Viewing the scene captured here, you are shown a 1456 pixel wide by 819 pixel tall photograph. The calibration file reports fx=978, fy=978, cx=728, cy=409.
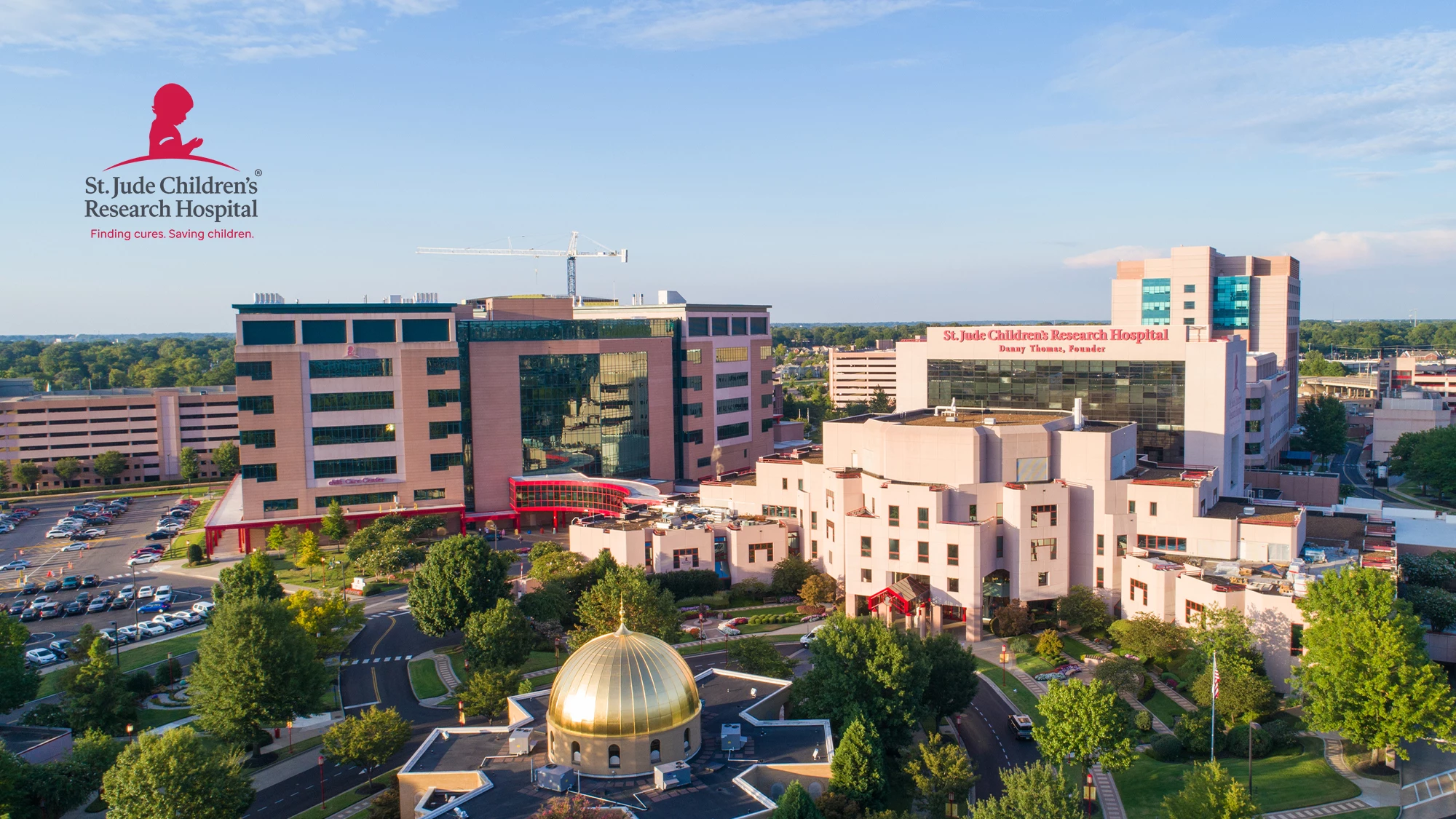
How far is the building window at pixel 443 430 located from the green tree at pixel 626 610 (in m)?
55.6

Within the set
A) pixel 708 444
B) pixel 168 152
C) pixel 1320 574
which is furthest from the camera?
pixel 708 444

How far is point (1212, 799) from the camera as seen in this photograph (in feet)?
151

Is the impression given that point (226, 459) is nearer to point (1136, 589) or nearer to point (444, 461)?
point (444, 461)

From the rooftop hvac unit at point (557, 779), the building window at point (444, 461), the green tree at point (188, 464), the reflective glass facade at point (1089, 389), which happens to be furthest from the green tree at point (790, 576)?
the green tree at point (188, 464)

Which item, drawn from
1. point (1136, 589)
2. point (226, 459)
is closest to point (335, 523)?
point (226, 459)

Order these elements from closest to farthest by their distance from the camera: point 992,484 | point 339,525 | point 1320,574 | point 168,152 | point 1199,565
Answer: point 1320,574 < point 1199,565 < point 992,484 < point 168,152 < point 339,525

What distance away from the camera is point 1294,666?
66.7 metres

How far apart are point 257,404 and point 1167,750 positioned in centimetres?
10547

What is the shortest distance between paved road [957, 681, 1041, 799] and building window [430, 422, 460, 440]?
79.0 metres

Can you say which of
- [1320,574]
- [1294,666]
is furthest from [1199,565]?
[1294,666]

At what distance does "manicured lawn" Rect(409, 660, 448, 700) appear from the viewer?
77500 millimetres

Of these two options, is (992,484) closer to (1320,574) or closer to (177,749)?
(1320,574)

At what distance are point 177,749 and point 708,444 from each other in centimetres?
Answer: 10554

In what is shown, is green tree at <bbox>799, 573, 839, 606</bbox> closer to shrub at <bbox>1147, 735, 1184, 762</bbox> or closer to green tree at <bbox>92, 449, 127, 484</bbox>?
shrub at <bbox>1147, 735, 1184, 762</bbox>
